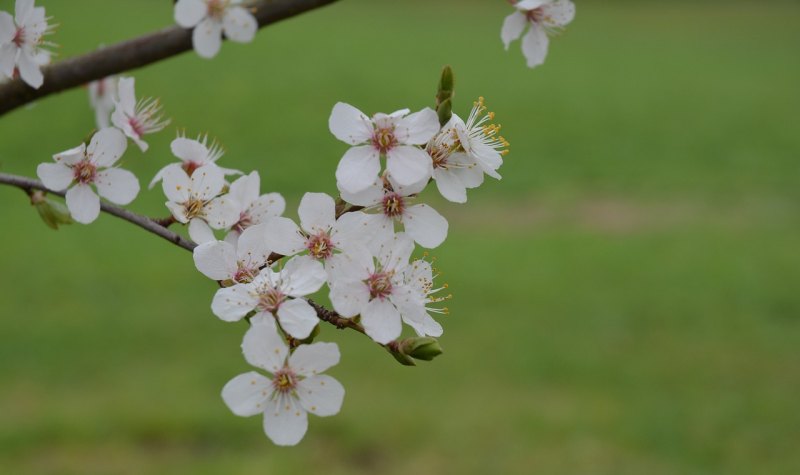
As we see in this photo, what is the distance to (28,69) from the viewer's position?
121cm

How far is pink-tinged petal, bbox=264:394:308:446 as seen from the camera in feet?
3.30

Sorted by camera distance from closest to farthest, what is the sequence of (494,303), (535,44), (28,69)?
(28,69)
(535,44)
(494,303)

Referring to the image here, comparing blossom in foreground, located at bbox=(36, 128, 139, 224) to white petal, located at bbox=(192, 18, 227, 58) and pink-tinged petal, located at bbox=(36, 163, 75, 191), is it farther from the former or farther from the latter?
white petal, located at bbox=(192, 18, 227, 58)

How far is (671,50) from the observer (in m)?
16.1

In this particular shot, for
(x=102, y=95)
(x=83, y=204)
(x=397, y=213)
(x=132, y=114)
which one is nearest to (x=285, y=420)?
(x=397, y=213)

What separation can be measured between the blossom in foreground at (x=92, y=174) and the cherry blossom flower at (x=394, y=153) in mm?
301

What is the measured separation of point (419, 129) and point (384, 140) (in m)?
0.04

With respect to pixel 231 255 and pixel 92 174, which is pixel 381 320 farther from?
pixel 92 174

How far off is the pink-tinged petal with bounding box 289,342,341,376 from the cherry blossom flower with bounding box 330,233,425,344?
39 mm

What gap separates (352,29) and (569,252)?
31.0ft

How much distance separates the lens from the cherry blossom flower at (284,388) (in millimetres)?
973

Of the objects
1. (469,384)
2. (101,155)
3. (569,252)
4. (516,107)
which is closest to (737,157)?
(516,107)

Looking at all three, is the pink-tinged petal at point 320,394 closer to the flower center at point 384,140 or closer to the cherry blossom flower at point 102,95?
the flower center at point 384,140

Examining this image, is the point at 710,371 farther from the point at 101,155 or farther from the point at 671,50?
the point at 671,50
